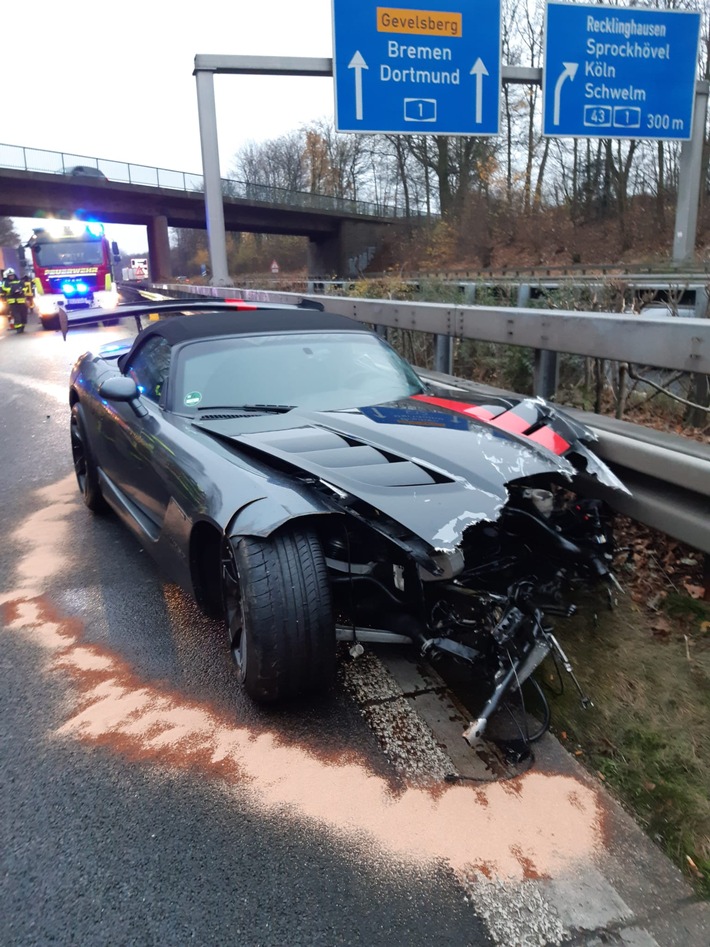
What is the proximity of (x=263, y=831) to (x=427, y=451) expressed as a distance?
5.07ft

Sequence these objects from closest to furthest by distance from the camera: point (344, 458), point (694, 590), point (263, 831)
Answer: point (263, 831) → point (344, 458) → point (694, 590)

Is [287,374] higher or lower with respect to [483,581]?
higher

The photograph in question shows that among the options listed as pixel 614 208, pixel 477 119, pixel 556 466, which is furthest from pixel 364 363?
pixel 614 208

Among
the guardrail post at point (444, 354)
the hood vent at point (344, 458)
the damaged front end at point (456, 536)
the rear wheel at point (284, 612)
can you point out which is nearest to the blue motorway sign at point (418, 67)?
the guardrail post at point (444, 354)

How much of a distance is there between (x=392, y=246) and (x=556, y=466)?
5274 cm

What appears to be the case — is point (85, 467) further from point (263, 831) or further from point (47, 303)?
point (47, 303)

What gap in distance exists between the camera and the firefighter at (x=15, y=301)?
25.9m

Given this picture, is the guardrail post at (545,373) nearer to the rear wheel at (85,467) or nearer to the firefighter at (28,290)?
the rear wheel at (85,467)

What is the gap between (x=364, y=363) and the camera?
4559 mm

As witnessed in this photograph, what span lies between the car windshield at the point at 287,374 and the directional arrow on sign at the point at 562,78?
438 inches

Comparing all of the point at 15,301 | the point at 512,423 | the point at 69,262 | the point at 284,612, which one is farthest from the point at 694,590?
the point at 69,262

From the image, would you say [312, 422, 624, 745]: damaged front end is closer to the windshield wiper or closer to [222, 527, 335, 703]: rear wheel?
[222, 527, 335, 703]: rear wheel

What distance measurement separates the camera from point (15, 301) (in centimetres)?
2584

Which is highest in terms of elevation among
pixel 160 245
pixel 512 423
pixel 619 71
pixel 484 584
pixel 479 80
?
pixel 619 71
